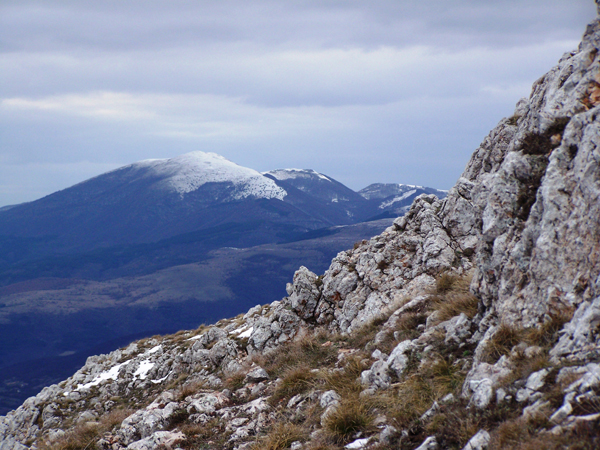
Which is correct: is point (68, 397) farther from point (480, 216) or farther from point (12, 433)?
point (480, 216)

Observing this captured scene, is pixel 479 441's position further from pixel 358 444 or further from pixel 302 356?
pixel 302 356

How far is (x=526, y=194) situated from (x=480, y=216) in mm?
2146

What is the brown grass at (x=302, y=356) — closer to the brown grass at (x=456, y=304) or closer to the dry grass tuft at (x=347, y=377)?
the dry grass tuft at (x=347, y=377)

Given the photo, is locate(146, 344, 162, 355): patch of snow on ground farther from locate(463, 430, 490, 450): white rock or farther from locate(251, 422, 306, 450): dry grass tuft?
locate(463, 430, 490, 450): white rock

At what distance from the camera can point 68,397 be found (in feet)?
95.4

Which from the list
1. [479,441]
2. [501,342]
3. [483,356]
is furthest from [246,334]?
[479,441]

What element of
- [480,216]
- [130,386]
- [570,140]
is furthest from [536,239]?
[130,386]

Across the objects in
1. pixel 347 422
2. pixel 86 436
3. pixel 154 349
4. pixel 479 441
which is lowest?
pixel 154 349

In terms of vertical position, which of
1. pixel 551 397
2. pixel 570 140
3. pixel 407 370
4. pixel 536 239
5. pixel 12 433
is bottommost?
pixel 12 433

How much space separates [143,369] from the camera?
30.4 m

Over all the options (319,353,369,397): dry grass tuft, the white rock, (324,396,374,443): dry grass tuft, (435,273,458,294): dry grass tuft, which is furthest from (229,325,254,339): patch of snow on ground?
the white rock

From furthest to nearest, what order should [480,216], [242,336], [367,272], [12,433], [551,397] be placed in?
[12,433] → [242,336] → [367,272] → [480,216] → [551,397]

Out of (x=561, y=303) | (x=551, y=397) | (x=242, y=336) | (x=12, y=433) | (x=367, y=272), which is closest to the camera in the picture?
(x=551, y=397)

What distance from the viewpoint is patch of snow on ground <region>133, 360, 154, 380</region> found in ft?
96.3
